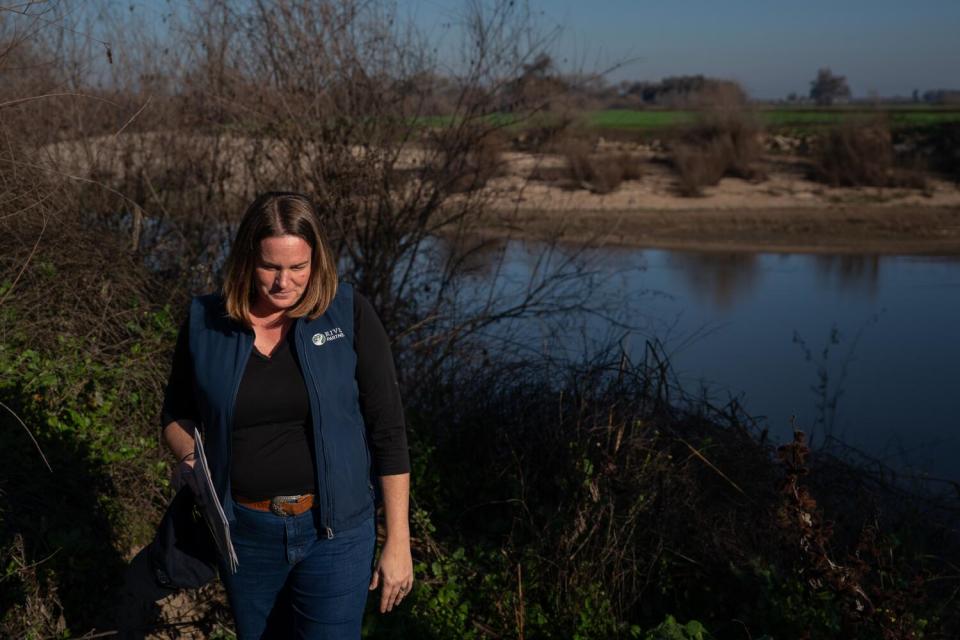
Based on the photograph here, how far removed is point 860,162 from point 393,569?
2549cm

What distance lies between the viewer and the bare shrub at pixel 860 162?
25.3m

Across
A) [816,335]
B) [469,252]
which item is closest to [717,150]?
[816,335]

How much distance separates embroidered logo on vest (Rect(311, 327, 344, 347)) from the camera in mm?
2928

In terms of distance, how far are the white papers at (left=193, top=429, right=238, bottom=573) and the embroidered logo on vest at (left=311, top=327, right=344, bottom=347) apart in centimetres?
43

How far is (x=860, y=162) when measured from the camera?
26016mm

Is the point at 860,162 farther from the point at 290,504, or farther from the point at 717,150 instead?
the point at 290,504

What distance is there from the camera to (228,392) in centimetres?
289

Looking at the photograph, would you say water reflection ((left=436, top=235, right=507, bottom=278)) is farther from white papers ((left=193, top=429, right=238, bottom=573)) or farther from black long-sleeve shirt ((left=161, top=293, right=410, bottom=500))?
white papers ((left=193, top=429, right=238, bottom=573))

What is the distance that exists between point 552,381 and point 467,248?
8.70 ft

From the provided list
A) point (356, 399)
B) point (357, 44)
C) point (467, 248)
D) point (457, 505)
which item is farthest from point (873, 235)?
point (356, 399)

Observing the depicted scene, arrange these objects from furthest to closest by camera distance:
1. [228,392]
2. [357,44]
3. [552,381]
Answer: [357,44] → [552,381] → [228,392]

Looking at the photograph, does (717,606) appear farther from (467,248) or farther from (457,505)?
(467,248)

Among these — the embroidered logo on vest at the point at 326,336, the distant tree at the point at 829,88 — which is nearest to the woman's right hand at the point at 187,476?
the embroidered logo on vest at the point at 326,336

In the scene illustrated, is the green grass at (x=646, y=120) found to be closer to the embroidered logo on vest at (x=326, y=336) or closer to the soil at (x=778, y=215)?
the soil at (x=778, y=215)
